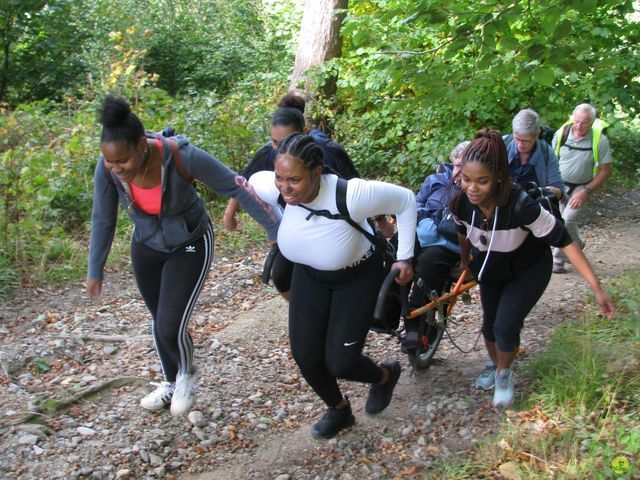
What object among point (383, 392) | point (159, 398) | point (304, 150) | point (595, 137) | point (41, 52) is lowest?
point (159, 398)

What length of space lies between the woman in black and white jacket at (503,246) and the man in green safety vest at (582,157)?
10.4ft

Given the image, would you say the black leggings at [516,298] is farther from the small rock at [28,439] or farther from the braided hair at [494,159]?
the small rock at [28,439]

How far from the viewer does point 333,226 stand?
11.1ft

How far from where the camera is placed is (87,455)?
3.86 meters

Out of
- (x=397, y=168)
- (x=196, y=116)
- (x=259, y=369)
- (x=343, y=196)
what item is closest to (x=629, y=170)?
(x=397, y=168)

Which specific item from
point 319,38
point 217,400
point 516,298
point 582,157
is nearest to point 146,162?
point 217,400

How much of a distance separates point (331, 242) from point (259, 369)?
85.0 inches

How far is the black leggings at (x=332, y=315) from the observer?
3588 millimetres

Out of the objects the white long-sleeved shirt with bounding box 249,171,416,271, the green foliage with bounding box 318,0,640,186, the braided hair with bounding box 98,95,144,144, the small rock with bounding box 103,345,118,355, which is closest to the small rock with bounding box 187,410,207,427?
the small rock with bounding box 103,345,118,355

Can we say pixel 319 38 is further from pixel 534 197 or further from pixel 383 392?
pixel 383 392

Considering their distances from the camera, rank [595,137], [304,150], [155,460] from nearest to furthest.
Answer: [304,150] → [155,460] → [595,137]

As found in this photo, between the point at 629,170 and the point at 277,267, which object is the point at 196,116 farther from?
the point at 629,170

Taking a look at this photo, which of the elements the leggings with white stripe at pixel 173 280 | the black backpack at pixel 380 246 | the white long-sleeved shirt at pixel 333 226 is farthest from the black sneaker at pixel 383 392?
the leggings with white stripe at pixel 173 280

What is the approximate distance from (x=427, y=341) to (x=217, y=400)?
1.62 metres
